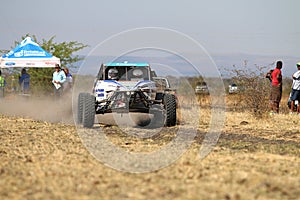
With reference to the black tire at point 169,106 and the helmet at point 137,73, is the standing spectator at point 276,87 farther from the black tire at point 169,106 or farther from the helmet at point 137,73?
the black tire at point 169,106

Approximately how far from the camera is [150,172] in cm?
759

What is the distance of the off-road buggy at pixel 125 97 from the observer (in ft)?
46.4

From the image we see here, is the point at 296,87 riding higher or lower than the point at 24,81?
lower

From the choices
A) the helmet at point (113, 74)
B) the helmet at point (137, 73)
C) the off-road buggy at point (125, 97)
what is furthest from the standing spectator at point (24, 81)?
the helmet at point (137, 73)

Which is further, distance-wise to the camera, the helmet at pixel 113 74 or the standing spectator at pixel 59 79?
the standing spectator at pixel 59 79

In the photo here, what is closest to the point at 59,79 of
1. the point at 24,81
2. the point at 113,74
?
the point at 24,81

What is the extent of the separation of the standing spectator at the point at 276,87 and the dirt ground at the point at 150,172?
16.7 feet

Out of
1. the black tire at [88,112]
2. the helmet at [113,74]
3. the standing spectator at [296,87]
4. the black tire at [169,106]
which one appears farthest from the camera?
the standing spectator at [296,87]

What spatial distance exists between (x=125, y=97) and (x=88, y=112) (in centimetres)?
106

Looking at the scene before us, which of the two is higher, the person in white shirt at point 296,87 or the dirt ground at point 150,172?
the person in white shirt at point 296,87

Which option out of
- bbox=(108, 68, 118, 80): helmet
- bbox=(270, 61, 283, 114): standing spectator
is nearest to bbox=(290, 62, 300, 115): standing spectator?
bbox=(270, 61, 283, 114): standing spectator

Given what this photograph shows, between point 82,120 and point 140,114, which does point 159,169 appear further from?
point 140,114

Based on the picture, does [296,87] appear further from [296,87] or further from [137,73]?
[137,73]

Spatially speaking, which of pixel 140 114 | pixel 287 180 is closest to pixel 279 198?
pixel 287 180
